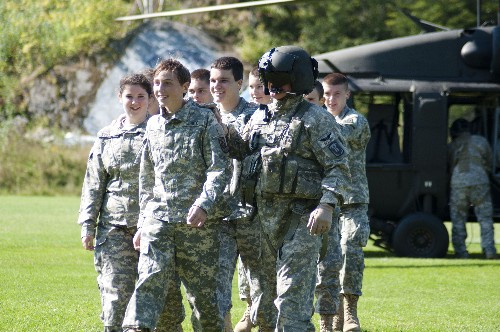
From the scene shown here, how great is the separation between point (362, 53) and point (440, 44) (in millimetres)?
1180

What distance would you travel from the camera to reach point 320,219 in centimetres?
659

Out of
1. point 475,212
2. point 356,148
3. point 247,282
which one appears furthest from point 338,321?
point 475,212

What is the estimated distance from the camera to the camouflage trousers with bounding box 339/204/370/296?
909 centimetres

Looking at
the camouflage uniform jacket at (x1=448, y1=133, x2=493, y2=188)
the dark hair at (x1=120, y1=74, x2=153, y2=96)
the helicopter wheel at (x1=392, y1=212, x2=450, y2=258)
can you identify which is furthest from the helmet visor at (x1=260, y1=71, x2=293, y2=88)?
the camouflage uniform jacket at (x1=448, y1=133, x2=493, y2=188)

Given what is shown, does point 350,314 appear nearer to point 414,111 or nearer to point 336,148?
point 336,148

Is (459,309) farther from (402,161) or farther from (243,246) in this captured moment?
(402,161)

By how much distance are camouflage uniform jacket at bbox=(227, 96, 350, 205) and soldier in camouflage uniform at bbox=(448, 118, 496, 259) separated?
A: 32.5ft

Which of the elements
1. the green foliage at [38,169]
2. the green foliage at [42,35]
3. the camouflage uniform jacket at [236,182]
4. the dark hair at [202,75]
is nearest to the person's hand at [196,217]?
the camouflage uniform jacket at [236,182]

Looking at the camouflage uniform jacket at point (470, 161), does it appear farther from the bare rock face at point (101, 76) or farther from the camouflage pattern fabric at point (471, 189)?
the bare rock face at point (101, 76)

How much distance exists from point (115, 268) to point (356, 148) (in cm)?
284

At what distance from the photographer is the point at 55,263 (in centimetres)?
1448

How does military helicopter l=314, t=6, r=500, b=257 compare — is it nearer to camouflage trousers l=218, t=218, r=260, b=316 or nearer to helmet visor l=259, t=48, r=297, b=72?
camouflage trousers l=218, t=218, r=260, b=316

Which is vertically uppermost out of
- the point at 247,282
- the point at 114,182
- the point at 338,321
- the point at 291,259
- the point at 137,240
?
the point at 114,182

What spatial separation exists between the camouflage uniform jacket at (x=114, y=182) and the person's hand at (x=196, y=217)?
1.03m
